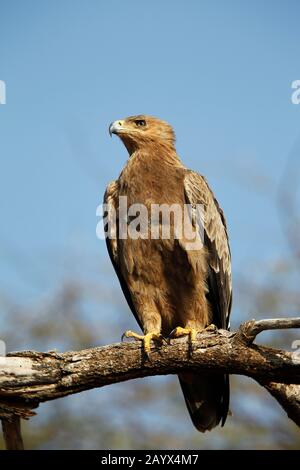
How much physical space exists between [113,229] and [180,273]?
820 millimetres

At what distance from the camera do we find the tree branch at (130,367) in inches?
216

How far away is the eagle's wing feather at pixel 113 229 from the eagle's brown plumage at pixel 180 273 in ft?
0.03

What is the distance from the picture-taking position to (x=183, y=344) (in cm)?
582

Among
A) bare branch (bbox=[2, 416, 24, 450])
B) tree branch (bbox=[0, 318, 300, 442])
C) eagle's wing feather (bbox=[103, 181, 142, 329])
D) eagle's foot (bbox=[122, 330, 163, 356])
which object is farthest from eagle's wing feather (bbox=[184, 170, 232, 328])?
bare branch (bbox=[2, 416, 24, 450])

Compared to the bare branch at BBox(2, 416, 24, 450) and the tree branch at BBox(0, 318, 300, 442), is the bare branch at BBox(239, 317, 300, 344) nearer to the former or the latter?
the tree branch at BBox(0, 318, 300, 442)

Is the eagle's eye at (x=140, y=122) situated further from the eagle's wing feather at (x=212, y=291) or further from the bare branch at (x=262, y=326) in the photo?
the bare branch at (x=262, y=326)

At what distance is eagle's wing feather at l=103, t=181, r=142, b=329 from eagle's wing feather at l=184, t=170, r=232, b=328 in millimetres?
726

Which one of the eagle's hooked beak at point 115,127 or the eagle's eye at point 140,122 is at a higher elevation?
the eagle's eye at point 140,122

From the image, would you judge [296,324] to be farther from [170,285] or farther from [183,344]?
[170,285]

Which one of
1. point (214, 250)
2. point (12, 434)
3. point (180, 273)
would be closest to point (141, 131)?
point (214, 250)

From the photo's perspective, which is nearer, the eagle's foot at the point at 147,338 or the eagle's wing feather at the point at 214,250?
the eagle's foot at the point at 147,338

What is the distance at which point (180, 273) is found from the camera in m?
7.07

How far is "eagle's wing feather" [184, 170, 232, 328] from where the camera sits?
7184mm

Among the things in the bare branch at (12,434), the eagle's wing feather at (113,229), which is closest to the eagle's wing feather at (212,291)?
the eagle's wing feather at (113,229)
